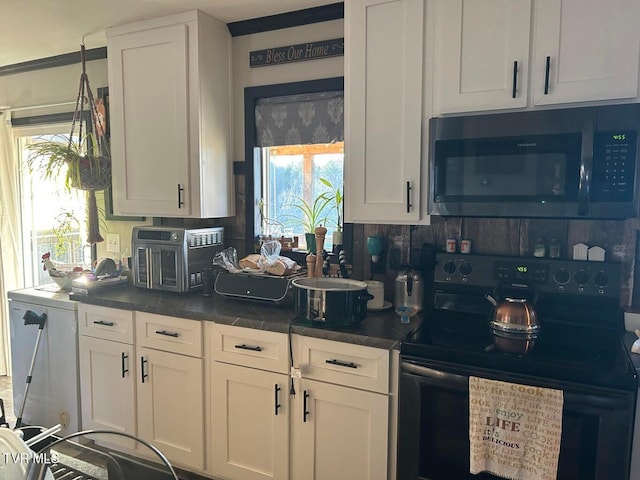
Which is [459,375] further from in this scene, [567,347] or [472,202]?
[472,202]

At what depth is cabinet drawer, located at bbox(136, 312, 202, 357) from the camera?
7.65ft

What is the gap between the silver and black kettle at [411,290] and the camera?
2238 mm

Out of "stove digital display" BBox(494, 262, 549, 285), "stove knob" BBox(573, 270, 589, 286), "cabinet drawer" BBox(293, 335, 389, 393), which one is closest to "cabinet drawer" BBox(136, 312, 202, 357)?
"cabinet drawer" BBox(293, 335, 389, 393)

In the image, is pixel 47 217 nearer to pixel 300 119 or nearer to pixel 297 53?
pixel 300 119

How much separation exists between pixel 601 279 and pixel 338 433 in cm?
124

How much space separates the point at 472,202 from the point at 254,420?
1345 mm

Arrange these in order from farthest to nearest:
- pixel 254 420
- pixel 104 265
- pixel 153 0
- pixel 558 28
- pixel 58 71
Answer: pixel 58 71, pixel 104 265, pixel 153 0, pixel 254 420, pixel 558 28

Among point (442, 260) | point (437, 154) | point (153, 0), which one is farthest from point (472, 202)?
point (153, 0)

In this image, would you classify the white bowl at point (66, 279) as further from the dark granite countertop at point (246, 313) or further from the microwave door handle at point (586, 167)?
the microwave door handle at point (586, 167)

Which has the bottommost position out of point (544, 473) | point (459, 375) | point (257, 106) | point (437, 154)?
point (544, 473)

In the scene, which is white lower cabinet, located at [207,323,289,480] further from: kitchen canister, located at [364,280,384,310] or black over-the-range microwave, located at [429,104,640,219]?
black over-the-range microwave, located at [429,104,640,219]

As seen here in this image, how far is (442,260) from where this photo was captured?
226 cm

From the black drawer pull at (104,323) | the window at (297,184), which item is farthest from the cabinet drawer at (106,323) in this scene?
the window at (297,184)

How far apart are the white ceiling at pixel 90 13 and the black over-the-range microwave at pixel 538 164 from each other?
43.1 inches
